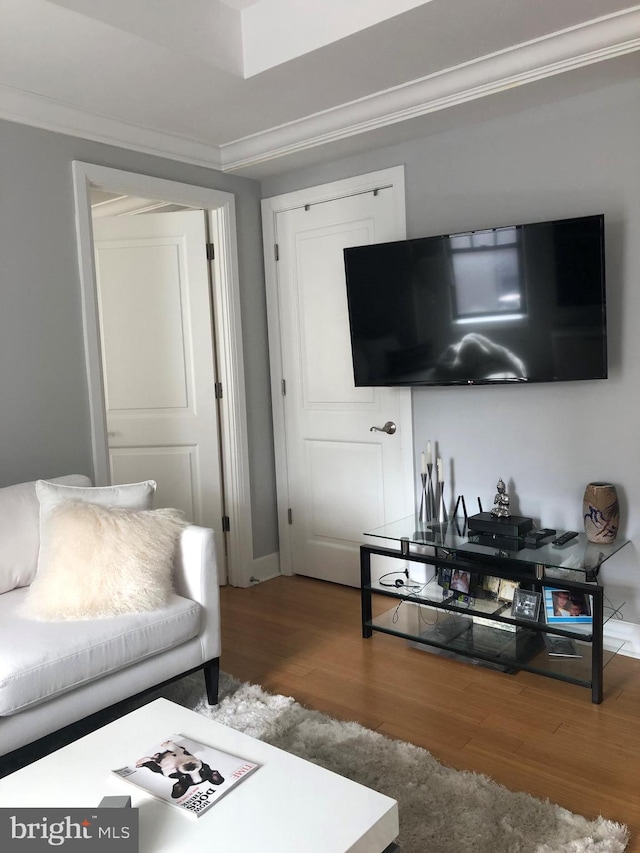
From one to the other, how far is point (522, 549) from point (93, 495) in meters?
1.75

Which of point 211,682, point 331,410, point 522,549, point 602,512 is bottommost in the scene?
point 211,682

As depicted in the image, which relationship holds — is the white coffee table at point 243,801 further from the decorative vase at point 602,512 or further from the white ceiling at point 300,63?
the white ceiling at point 300,63

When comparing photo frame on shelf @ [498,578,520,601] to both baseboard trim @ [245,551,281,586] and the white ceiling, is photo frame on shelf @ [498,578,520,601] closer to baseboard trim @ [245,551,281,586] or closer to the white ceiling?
baseboard trim @ [245,551,281,586]

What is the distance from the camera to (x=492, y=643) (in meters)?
3.07

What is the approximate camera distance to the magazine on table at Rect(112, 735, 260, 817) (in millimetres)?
1536

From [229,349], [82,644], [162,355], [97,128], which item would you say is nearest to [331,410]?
[229,349]

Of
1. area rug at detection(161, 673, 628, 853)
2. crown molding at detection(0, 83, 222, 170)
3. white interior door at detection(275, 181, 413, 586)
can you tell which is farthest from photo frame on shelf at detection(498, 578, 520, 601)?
crown molding at detection(0, 83, 222, 170)

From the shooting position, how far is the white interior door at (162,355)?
4121 mm

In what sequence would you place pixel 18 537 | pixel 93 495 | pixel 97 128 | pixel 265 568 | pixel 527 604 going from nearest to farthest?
1. pixel 18 537
2. pixel 93 495
3. pixel 527 604
4. pixel 97 128
5. pixel 265 568

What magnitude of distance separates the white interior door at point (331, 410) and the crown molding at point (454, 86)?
1.38 feet

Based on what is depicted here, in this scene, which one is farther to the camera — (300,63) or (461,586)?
(461,586)

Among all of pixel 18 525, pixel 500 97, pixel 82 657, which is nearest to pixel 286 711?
pixel 82 657

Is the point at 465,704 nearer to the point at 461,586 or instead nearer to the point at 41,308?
the point at 461,586

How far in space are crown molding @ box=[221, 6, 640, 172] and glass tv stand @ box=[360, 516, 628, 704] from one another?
6.23ft
